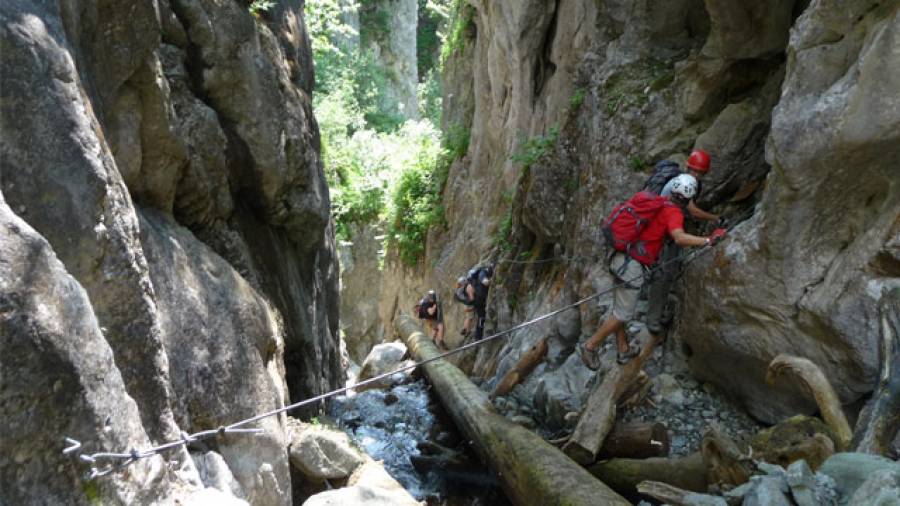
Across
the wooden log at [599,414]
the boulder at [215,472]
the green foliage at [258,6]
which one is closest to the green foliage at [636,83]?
the wooden log at [599,414]

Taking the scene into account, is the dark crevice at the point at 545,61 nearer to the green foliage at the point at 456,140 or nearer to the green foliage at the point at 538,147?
the green foliage at the point at 538,147

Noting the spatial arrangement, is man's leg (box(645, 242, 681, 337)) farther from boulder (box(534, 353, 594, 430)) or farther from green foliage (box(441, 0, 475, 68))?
green foliage (box(441, 0, 475, 68))

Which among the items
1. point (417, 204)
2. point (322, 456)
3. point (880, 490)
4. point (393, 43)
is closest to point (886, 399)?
point (880, 490)

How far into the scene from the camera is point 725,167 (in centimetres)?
845

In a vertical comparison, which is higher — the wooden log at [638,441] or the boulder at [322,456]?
the wooden log at [638,441]

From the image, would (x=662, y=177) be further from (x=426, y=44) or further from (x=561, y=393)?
(x=426, y=44)

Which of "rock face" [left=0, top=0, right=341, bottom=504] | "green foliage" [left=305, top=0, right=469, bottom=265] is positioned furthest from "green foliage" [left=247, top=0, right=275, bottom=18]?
"green foliage" [left=305, top=0, right=469, bottom=265]

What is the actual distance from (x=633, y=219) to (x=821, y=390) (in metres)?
2.50

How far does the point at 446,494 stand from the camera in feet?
27.8

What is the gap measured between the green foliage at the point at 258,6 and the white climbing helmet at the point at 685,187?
20.7ft

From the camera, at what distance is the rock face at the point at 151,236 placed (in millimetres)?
3184

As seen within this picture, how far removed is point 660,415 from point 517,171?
914 centimetres

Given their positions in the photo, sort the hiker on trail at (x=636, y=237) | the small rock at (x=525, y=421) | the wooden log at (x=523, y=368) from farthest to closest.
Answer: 1. the wooden log at (x=523, y=368)
2. the small rock at (x=525, y=421)
3. the hiker on trail at (x=636, y=237)

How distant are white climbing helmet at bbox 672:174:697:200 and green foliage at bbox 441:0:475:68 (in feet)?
49.4
